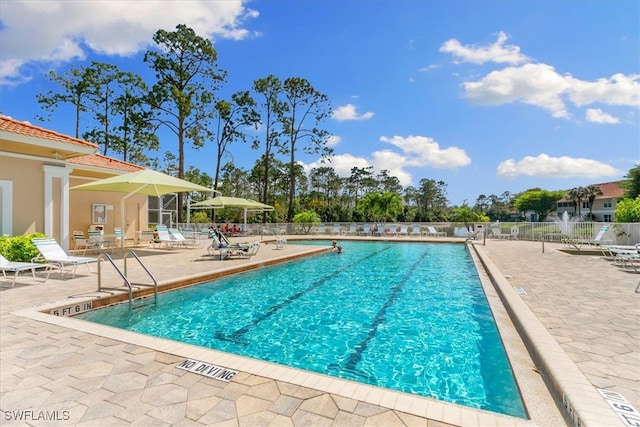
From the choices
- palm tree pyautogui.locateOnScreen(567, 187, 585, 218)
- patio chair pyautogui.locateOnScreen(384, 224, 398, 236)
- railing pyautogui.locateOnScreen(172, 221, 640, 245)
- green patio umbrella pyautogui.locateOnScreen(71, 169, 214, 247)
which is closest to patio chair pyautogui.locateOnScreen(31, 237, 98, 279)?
green patio umbrella pyautogui.locateOnScreen(71, 169, 214, 247)

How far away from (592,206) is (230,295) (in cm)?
6812

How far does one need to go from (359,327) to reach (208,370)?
2.69m

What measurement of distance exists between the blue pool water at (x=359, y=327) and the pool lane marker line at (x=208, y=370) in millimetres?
1155

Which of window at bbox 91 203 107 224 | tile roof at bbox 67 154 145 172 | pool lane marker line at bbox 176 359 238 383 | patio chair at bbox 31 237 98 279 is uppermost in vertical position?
tile roof at bbox 67 154 145 172

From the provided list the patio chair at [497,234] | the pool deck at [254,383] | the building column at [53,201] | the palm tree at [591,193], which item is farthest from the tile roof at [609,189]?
the building column at [53,201]

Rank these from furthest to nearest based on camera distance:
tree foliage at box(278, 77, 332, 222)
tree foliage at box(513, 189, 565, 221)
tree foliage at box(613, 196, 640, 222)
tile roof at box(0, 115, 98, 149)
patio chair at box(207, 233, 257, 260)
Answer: tree foliage at box(513, 189, 565, 221)
tree foliage at box(278, 77, 332, 222)
tree foliage at box(613, 196, 640, 222)
patio chair at box(207, 233, 257, 260)
tile roof at box(0, 115, 98, 149)

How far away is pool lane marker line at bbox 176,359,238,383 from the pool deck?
5 cm

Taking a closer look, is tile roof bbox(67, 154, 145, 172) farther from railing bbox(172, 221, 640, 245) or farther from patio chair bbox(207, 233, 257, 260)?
patio chair bbox(207, 233, 257, 260)

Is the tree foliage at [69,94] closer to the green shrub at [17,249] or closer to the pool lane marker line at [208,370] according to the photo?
the green shrub at [17,249]

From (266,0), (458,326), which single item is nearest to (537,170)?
(266,0)

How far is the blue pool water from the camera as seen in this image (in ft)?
11.5

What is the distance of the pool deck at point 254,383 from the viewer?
2178 mm

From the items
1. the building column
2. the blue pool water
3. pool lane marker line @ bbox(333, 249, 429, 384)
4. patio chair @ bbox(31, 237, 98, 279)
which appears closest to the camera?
the blue pool water

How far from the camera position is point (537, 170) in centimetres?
3616
